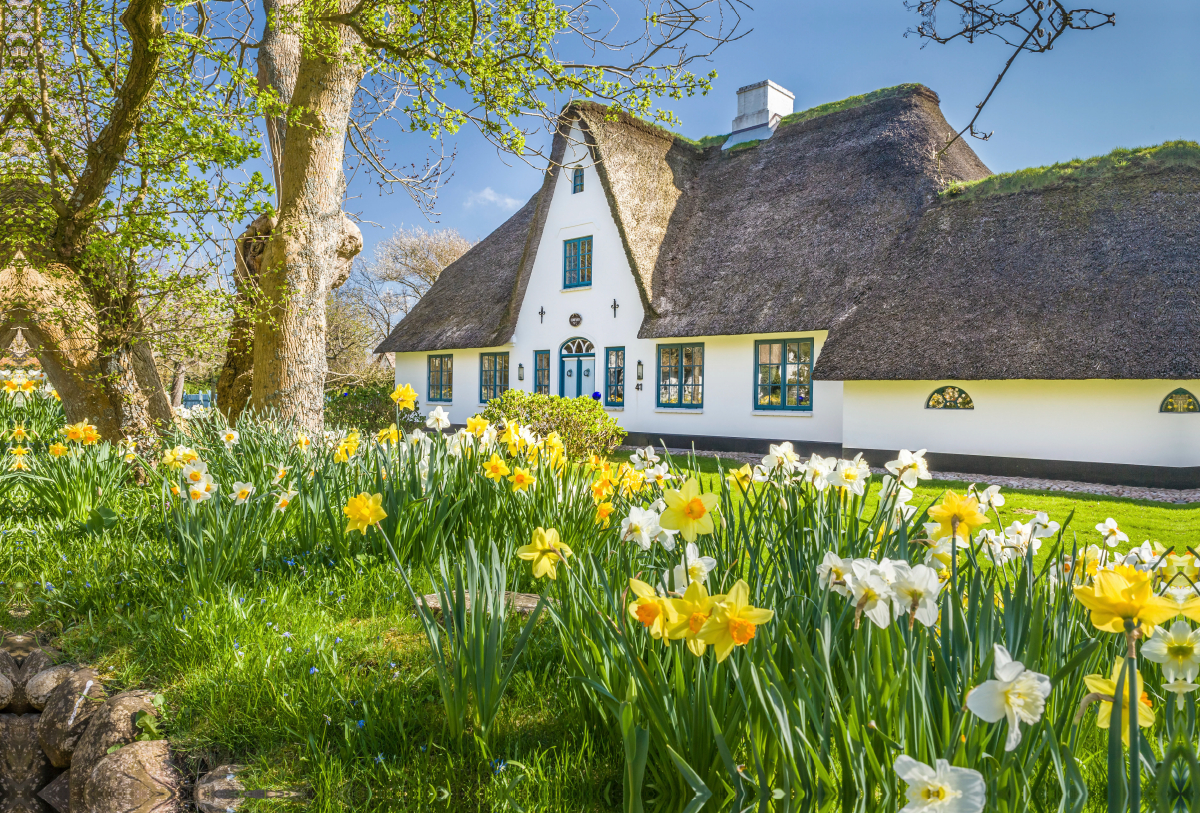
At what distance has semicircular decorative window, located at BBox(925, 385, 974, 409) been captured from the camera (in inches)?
416

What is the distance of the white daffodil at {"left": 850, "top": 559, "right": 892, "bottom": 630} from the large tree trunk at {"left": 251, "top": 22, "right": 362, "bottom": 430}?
5988 millimetres

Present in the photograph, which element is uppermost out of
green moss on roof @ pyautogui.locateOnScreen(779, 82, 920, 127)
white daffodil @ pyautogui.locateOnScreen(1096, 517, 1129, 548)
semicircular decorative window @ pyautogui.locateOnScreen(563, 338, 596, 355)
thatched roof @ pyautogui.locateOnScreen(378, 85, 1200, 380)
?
green moss on roof @ pyautogui.locateOnScreen(779, 82, 920, 127)

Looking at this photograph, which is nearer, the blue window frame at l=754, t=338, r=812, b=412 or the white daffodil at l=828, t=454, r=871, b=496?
the white daffodil at l=828, t=454, r=871, b=496

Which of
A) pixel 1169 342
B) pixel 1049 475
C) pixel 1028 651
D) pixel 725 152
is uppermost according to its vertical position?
pixel 725 152

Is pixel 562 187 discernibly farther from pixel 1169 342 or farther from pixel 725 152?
pixel 1169 342

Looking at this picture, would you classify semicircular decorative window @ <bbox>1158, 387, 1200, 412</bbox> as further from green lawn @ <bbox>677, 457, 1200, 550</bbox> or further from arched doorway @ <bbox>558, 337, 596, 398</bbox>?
arched doorway @ <bbox>558, 337, 596, 398</bbox>

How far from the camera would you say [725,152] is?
16.6 m

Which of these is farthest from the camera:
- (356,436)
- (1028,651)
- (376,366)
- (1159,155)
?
(376,366)

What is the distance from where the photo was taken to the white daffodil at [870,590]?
120 centimetres

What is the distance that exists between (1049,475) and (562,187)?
1112 centimetres

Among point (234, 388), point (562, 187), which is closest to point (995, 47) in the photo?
point (234, 388)

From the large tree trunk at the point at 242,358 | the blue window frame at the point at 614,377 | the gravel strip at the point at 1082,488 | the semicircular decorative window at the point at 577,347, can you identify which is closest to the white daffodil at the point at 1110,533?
the gravel strip at the point at 1082,488

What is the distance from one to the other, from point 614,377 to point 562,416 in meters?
4.54

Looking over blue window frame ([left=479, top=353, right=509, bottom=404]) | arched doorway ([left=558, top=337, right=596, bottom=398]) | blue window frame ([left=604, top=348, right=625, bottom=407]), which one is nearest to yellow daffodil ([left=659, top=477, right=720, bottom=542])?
blue window frame ([left=604, top=348, right=625, bottom=407])
